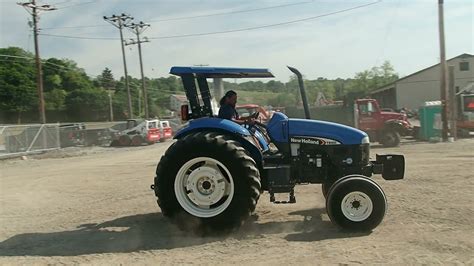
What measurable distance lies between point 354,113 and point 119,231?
1691 cm

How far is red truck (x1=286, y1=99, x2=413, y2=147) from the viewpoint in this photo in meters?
22.1

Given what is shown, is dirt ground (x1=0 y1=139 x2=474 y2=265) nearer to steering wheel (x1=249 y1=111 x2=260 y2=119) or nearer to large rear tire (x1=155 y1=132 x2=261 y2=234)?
large rear tire (x1=155 y1=132 x2=261 y2=234)

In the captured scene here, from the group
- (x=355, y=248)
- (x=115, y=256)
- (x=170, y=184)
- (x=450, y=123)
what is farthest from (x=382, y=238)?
(x=450, y=123)

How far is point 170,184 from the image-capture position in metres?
7.04

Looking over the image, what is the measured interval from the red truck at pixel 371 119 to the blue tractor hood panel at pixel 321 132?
47.4 feet

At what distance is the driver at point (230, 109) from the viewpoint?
761cm

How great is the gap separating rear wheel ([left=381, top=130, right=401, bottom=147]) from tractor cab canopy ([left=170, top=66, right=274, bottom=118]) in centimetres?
1666

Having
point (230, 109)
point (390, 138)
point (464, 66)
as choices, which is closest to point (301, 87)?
point (230, 109)

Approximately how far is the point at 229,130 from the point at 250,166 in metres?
0.64

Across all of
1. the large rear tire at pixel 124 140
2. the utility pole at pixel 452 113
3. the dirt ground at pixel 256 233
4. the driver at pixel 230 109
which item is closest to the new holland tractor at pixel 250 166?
the driver at pixel 230 109

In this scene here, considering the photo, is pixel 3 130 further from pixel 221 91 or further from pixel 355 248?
pixel 355 248

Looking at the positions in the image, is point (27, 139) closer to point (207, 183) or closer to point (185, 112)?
point (185, 112)

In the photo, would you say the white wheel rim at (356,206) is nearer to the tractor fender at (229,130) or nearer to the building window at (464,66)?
the tractor fender at (229,130)

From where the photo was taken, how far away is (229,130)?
23.4 feet
